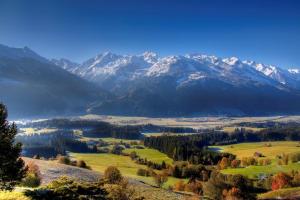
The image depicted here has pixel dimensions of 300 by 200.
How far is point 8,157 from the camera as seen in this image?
44875mm

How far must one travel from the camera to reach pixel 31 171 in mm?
81688

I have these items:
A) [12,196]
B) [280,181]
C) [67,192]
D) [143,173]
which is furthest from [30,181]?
[280,181]

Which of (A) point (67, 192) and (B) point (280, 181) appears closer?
(A) point (67, 192)

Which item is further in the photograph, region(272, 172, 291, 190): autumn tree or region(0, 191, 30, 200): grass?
region(272, 172, 291, 190): autumn tree

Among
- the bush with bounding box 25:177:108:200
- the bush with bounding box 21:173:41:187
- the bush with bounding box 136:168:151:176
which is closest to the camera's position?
the bush with bounding box 25:177:108:200

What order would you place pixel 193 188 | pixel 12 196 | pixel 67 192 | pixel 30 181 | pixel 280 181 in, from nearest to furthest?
pixel 12 196, pixel 67 192, pixel 30 181, pixel 193 188, pixel 280 181

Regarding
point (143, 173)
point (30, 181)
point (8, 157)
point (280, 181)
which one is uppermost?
point (8, 157)

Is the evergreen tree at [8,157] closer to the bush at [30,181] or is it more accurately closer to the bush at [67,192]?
the bush at [67,192]

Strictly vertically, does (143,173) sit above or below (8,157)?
below

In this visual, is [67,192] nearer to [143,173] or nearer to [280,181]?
[143,173]

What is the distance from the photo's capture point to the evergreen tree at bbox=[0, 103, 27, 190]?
44.7m

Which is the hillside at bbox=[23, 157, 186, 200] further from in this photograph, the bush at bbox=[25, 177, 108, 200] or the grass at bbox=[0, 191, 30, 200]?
the grass at bbox=[0, 191, 30, 200]

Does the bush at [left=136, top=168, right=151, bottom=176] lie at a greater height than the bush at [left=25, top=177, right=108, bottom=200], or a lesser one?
lesser

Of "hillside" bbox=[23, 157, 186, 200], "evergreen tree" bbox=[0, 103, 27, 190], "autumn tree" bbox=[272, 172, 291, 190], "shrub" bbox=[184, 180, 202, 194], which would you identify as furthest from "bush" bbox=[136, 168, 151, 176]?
"evergreen tree" bbox=[0, 103, 27, 190]
